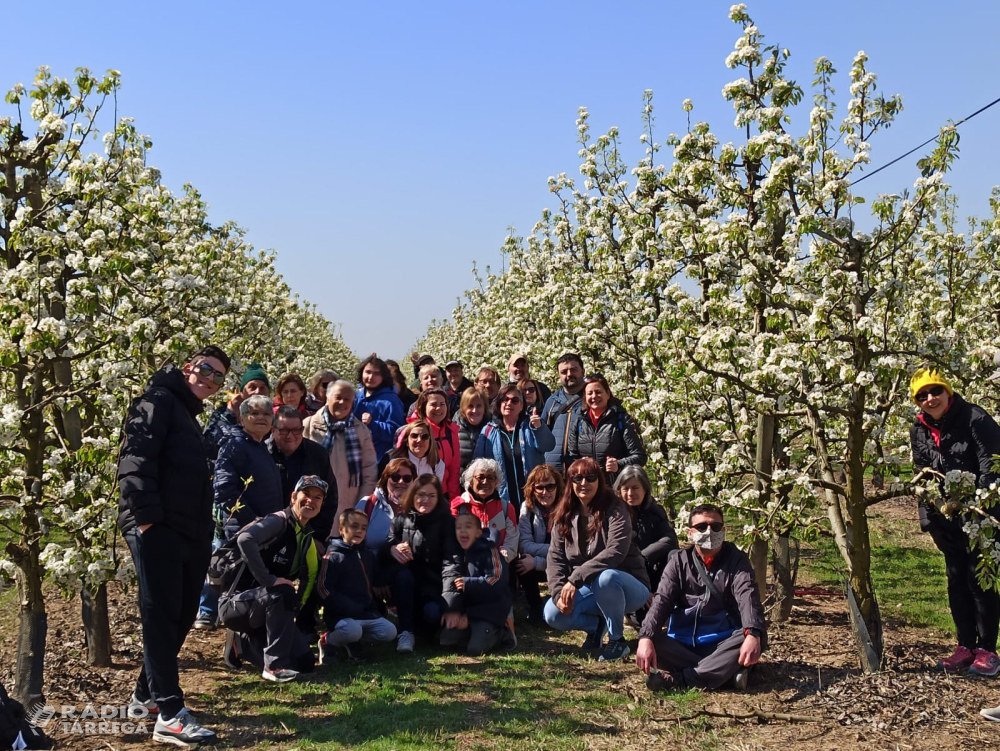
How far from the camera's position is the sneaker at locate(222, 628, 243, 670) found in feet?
23.3

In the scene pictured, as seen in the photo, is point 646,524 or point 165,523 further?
point 646,524

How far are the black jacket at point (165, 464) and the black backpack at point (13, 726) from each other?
3.79 feet

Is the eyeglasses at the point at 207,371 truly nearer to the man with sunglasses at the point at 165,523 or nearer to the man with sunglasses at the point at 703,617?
the man with sunglasses at the point at 165,523

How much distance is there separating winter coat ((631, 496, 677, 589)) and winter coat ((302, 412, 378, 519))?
250 centimetres

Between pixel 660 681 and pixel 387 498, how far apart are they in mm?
2856

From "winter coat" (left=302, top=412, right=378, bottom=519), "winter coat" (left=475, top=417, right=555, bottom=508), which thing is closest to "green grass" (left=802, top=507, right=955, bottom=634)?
"winter coat" (left=475, top=417, right=555, bottom=508)

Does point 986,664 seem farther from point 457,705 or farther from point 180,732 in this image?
point 180,732

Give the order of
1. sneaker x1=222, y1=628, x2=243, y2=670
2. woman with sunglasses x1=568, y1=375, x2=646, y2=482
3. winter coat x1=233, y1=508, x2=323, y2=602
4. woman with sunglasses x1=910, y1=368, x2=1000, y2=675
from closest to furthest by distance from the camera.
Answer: woman with sunglasses x1=910, y1=368, x2=1000, y2=675, winter coat x1=233, y1=508, x2=323, y2=602, sneaker x1=222, y1=628, x2=243, y2=670, woman with sunglasses x1=568, y1=375, x2=646, y2=482

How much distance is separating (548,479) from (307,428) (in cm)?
243

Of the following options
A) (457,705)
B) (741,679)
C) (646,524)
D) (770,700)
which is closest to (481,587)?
(457,705)

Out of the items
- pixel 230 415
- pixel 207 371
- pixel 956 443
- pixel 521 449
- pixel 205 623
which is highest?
pixel 230 415

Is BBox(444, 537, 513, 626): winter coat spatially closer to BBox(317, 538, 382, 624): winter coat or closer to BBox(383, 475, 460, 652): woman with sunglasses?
BBox(383, 475, 460, 652): woman with sunglasses

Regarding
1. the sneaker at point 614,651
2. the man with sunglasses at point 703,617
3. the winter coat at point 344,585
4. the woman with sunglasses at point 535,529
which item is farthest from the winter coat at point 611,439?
the winter coat at point 344,585

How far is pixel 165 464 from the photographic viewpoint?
5504 millimetres
